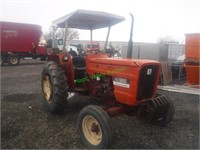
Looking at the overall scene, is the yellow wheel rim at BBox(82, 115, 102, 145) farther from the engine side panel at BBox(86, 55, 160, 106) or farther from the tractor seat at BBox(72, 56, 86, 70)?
the tractor seat at BBox(72, 56, 86, 70)

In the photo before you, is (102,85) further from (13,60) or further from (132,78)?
(13,60)

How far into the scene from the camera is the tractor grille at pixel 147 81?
163 inches

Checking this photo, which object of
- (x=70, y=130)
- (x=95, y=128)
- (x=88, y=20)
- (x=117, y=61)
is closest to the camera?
(x=95, y=128)

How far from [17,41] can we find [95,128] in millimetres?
15756

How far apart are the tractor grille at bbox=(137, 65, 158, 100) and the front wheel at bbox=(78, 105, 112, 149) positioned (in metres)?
0.80

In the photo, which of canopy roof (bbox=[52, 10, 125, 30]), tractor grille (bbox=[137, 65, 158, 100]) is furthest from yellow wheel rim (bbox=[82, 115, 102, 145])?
canopy roof (bbox=[52, 10, 125, 30])

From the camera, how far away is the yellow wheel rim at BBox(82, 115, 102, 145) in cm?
399

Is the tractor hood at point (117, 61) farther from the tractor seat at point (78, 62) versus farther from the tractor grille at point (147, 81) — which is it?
the tractor seat at point (78, 62)

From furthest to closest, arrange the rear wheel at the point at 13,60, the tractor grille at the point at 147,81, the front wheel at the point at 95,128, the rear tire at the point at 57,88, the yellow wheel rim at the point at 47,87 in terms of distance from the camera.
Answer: the rear wheel at the point at 13,60 → the yellow wheel rim at the point at 47,87 → the rear tire at the point at 57,88 → the tractor grille at the point at 147,81 → the front wheel at the point at 95,128

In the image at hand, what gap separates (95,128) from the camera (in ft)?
13.2

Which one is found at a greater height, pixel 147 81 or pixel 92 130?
pixel 147 81

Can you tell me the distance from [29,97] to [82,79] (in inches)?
90.8

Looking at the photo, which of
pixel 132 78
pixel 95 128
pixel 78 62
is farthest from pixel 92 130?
pixel 78 62

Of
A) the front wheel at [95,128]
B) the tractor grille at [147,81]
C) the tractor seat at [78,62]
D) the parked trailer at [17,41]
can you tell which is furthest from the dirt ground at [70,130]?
the parked trailer at [17,41]
